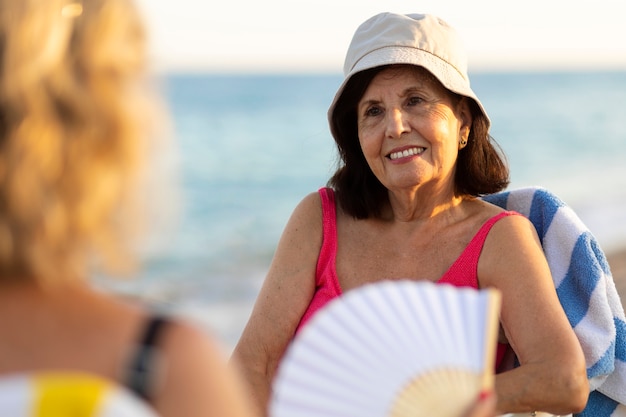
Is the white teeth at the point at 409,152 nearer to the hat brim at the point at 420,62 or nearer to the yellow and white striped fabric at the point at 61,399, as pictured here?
the hat brim at the point at 420,62

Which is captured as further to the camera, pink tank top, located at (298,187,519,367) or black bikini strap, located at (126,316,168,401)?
pink tank top, located at (298,187,519,367)

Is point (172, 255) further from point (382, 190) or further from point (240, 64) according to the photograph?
point (240, 64)

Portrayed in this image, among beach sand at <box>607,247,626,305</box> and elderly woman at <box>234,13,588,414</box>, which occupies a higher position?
elderly woman at <box>234,13,588,414</box>

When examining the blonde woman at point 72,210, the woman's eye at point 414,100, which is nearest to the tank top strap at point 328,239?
the woman's eye at point 414,100

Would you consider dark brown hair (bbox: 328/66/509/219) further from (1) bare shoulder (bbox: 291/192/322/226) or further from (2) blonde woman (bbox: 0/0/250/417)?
(2) blonde woman (bbox: 0/0/250/417)

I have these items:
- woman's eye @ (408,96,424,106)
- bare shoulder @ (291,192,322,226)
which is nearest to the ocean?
bare shoulder @ (291,192,322,226)

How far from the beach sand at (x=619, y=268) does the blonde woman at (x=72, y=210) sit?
5506 mm

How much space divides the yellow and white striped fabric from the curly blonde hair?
157 millimetres

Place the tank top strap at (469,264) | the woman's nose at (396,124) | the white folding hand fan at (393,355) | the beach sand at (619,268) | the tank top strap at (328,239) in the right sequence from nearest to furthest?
the white folding hand fan at (393,355)
the tank top strap at (469,264)
the woman's nose at (396,124)
the tank top strap at (328,239)
the beach sand at (619,268)

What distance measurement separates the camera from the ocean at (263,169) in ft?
31.0

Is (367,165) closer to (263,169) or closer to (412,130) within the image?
(412,130)

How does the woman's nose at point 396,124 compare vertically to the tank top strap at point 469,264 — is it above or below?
above

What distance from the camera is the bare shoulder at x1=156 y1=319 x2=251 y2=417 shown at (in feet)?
4.54

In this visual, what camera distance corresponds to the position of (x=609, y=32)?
1784 inches
